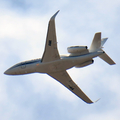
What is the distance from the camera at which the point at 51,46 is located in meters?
35.4

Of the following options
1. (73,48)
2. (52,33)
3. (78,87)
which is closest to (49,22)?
(52,33)

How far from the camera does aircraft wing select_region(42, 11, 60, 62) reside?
32781mm

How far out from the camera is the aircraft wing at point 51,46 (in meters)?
32.8

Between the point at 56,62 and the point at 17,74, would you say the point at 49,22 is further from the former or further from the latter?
the point at 17,74

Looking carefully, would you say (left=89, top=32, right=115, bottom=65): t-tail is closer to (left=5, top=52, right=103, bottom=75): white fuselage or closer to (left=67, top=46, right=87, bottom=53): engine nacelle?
(left=5, top=52, right=103, bottom=75): white fuselage

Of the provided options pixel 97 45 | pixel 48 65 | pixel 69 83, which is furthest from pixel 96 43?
pixel 69 83

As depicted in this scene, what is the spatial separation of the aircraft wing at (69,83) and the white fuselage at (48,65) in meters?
2.07

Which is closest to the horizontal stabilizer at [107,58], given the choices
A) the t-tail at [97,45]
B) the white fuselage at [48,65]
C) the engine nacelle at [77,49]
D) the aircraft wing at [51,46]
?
the t-tail at [97,45]

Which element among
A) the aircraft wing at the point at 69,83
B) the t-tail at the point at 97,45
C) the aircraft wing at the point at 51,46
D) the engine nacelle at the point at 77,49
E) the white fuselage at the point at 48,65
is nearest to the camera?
the aircraft wing at the point at 51,46

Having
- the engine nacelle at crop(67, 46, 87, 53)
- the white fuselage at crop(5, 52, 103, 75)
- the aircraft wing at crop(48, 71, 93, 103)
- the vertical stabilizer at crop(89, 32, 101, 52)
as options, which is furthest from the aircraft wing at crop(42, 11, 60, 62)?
the vertical stabilizer at crop(89, 32, 101, 52)

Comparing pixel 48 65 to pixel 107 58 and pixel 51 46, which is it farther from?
pixel 107 58

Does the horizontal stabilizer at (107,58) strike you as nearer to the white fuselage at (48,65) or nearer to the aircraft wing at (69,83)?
the white fuselage at (48,65)

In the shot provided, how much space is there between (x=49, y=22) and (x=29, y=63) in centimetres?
912

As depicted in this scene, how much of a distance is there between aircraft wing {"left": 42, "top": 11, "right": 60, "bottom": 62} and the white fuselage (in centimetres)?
77
